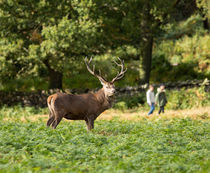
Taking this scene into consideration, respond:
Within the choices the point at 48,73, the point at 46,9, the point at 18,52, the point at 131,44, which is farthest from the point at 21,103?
the point at 131,44

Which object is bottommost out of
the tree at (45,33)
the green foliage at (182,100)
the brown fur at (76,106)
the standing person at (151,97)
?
the green foliage at (182,100)

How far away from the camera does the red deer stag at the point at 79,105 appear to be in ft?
41.0

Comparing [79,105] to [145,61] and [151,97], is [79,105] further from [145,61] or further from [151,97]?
[145,61]

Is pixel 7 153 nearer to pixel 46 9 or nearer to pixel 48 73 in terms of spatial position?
pixel 46 9

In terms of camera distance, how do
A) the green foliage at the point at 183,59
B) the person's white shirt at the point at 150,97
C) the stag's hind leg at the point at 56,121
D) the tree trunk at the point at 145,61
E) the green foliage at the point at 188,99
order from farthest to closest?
the green foliage at the point at 183,59 → the tree trunk at the point at 145,61 → the green foliage at the point at 188,99 → the person's white shirt at the point at 150,97 → the stag's hind leg at the point at 56,121

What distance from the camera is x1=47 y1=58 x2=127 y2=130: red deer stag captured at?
12.5m

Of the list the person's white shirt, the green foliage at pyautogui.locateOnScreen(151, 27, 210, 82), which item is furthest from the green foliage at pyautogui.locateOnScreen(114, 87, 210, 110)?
the green foliage at pyautogui.locateOnScreen(151, 27, 210, 82)

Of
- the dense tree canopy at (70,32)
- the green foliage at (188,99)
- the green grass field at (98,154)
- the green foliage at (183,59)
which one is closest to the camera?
the green grass field at (98,154)

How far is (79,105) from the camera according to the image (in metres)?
12.8

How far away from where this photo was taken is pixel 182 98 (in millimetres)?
23969

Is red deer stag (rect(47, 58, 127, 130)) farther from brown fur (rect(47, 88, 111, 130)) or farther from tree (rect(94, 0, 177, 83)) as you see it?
tree (rect(94, 0, 177, 83))

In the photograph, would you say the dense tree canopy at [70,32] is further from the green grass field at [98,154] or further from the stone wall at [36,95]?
the green grass field at [98,154]

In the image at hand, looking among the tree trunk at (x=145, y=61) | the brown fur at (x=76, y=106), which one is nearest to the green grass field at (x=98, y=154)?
the brown fur at (x=76, y=106)

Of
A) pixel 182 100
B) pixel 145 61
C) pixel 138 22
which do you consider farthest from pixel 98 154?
pixel 138 22
